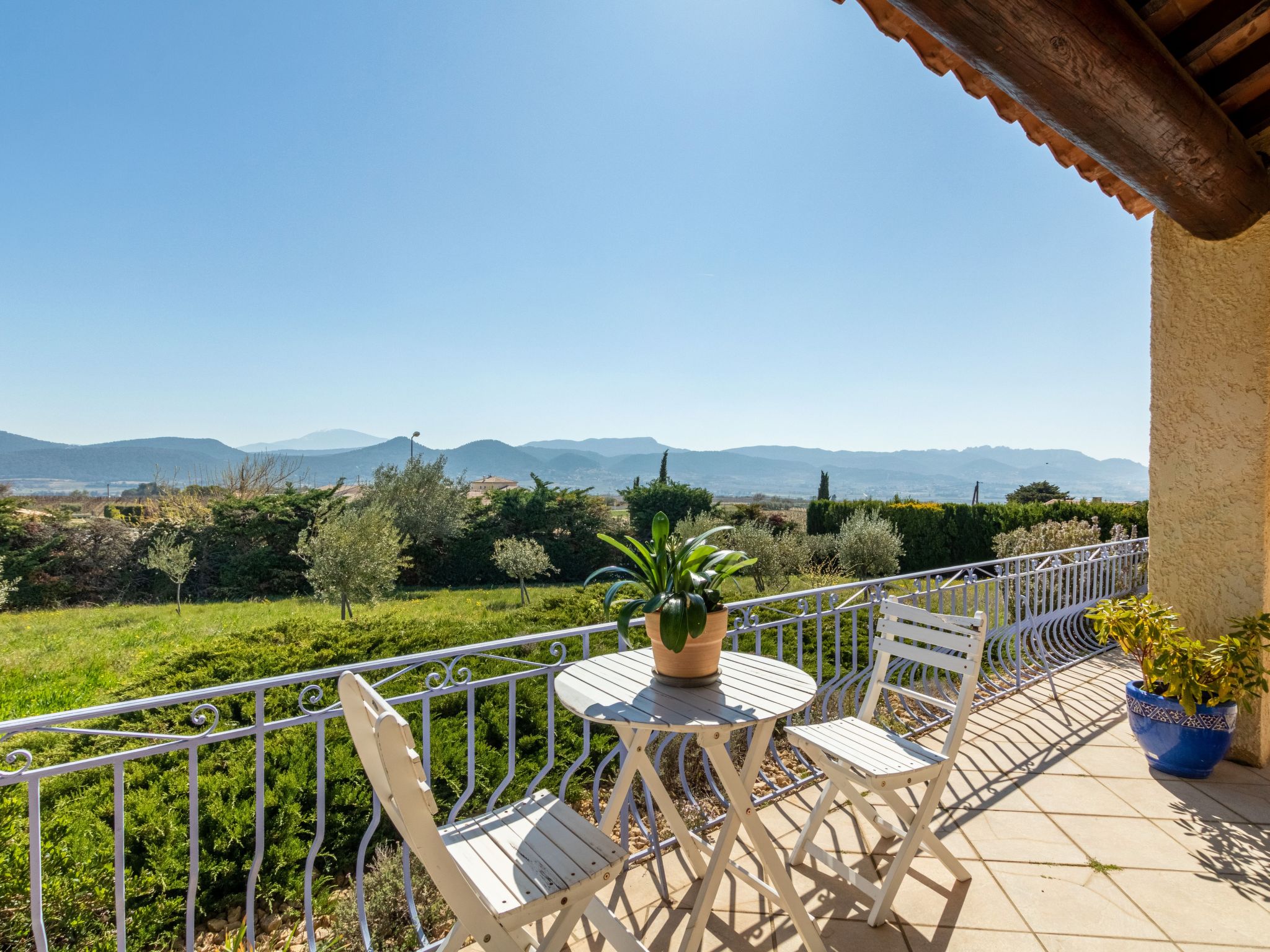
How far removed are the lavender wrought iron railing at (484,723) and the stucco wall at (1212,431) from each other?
968 millimetres

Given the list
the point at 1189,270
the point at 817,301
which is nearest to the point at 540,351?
the point at 817,301

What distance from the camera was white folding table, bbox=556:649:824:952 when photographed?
1510mm

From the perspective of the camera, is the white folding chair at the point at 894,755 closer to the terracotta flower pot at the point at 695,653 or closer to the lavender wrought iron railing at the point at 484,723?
the lavender wrought iron railing at the point at 484,723

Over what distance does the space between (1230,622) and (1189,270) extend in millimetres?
1805

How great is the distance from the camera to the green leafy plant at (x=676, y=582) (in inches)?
65.3

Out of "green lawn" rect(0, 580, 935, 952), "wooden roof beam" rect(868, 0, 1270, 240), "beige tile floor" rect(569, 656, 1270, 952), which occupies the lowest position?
"green lawn" rect(0, 580, 935, 952)

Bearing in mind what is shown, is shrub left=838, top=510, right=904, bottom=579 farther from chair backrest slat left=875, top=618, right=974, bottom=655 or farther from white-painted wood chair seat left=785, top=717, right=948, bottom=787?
white-painted wood chair seat left=785, top=717, right=948, bottom=787

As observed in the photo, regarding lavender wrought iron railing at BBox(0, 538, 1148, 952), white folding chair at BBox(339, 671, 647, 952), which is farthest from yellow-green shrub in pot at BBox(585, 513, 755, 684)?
white folding chair at BBox(339, 671, 647, 952)

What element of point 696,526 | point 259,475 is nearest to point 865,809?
point 696,526

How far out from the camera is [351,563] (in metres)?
10.7

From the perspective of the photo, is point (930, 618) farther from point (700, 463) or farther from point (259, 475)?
point (700, 463)

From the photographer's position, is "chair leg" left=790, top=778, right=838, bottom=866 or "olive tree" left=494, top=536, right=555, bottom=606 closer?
"chair leg" left=790, top=778, right=838, bottom=866

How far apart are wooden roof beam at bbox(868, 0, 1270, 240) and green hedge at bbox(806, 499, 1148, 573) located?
10.2 metres

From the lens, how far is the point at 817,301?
49.0 ft
